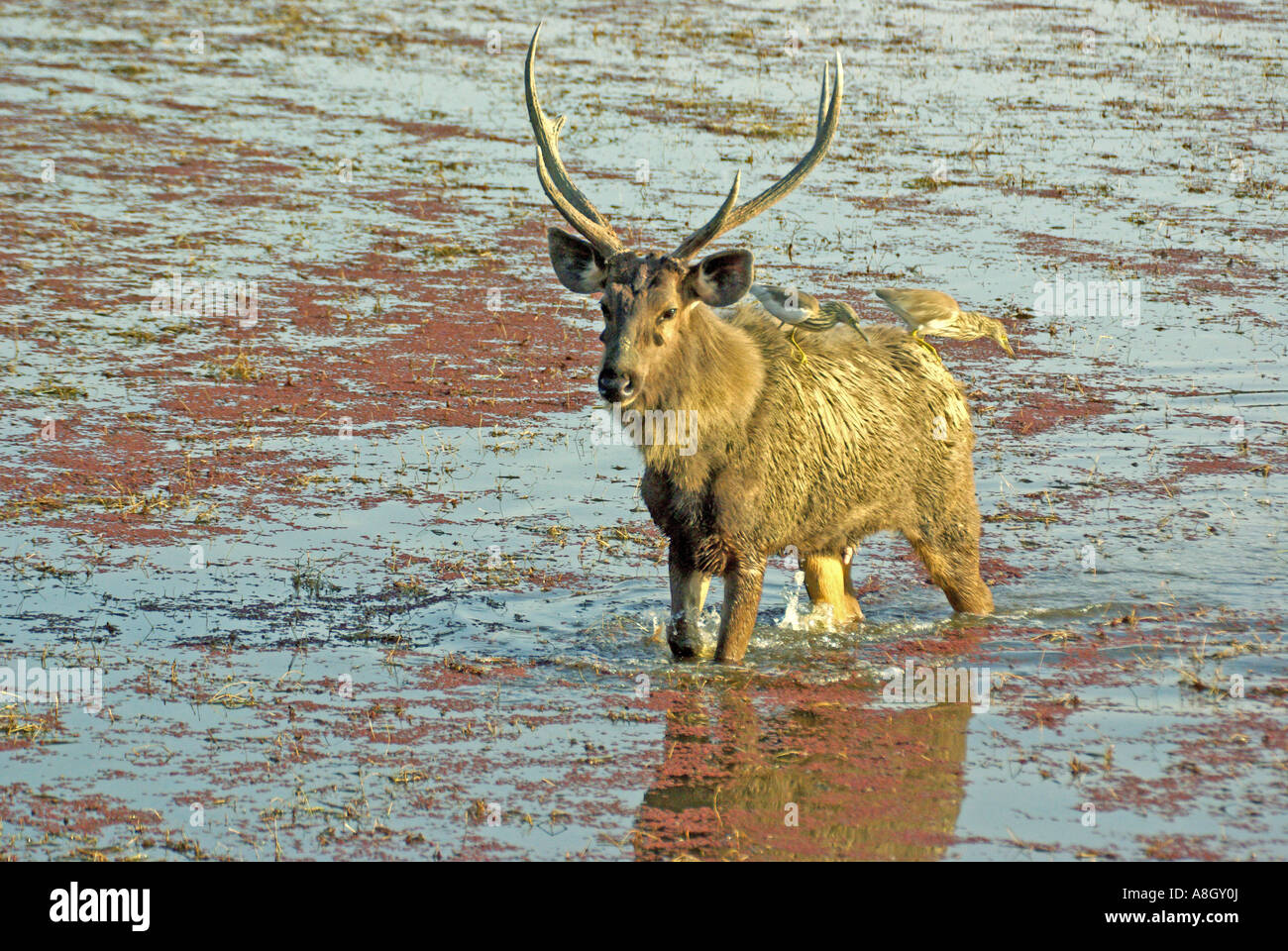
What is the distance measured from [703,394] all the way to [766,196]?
1.06 meters

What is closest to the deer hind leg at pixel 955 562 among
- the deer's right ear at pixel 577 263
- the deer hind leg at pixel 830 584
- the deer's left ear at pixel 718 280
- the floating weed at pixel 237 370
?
the deer hind leg at pixel 830 584

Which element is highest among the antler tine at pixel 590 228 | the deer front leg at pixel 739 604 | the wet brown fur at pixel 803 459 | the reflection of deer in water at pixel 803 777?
the antler tine at pixel 590 228

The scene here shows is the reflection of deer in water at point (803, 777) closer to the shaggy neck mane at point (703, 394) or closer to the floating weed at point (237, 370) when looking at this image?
the shaggy neck mane at point (703, 394)

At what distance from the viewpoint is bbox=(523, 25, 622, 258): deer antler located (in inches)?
319

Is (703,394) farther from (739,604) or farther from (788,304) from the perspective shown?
(739,604)

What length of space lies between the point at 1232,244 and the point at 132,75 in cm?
1631

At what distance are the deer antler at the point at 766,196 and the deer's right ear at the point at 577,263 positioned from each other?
360 millimetres

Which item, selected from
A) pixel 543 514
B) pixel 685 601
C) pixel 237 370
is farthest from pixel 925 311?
pixel 237 370

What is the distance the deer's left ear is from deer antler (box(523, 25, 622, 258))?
404 mm

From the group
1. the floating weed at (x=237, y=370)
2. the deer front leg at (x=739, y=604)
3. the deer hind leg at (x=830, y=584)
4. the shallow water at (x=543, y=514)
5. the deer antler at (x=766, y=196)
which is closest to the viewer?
the shallow water at (x=543, y=514)

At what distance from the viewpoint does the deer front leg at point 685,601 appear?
26.9ft

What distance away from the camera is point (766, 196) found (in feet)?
27.3

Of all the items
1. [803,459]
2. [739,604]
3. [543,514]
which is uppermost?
[803,459]
